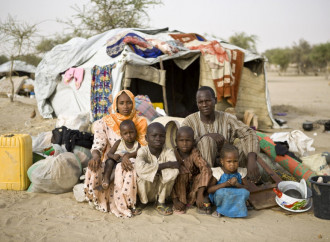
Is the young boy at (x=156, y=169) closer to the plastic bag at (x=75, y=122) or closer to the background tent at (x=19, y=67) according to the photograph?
Answer: the plastic bag at (x=75, y=122)

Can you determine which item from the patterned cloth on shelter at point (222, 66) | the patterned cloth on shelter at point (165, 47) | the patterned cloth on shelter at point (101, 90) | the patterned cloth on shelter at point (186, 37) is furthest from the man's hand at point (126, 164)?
the patterned cloth on shelter at point (186, 37)

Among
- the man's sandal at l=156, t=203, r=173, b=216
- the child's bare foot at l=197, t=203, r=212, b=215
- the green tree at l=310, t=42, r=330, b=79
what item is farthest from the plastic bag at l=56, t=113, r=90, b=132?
the green tree at l=310, t=42, r=330, b=79

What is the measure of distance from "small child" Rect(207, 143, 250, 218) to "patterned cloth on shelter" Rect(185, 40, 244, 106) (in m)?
4.98

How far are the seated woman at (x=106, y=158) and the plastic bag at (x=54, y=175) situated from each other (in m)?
0.58

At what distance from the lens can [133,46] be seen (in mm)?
7105

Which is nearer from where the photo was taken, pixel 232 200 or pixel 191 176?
pixel 232 200

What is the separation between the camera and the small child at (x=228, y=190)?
313 cm

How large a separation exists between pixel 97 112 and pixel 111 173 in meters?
4.47

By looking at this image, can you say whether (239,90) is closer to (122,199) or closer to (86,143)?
(86,143)

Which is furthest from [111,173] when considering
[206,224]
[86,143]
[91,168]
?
[86,143]

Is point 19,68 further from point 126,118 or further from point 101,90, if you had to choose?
point 126,118

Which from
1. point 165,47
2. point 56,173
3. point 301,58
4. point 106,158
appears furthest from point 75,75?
point 301,58

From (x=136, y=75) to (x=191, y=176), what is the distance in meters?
4.06

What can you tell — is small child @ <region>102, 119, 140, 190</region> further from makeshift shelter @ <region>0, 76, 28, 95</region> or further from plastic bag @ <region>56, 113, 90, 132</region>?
makeshift shelter @ <region>0, 76, 28, 95</region>
